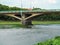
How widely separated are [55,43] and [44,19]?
9120 centimetres

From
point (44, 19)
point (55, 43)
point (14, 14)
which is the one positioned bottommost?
point (44, 19)

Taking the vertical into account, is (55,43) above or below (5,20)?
above

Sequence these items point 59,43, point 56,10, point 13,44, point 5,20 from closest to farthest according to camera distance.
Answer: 1. point 59,43
2. point 13,44
3. point 56,10
4. point 5,20

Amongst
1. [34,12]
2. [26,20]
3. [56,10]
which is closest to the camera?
[56,10]

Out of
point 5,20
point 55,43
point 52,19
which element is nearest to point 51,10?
point 5,20

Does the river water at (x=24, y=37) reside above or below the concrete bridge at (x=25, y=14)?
above

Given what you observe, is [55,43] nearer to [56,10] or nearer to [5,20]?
[56,10]

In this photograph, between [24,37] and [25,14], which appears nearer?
[24,37]

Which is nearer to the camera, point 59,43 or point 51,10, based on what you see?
point 59,43

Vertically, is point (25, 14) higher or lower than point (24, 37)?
lower

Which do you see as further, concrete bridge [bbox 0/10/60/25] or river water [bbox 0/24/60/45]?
concrete bridge [bbox 0/10/60/25]

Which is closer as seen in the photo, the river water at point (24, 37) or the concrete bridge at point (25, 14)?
the river water at point (24, 37)

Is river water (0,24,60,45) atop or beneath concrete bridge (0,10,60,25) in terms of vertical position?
atop

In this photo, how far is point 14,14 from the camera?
236 feet
